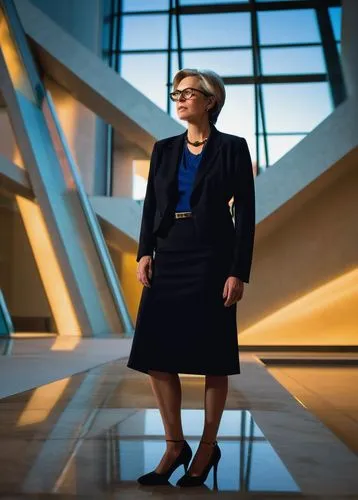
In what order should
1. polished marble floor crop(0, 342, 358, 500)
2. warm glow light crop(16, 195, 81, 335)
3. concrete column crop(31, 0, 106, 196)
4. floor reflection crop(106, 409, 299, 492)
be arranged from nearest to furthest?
polished marble floor crop(0, 342, 358, 500) → floor reflection crop(106, 409, 299, 492) → warm glow light crop(16, 195, 81, 335) → concrete column crop(31, 0, 106, 196)

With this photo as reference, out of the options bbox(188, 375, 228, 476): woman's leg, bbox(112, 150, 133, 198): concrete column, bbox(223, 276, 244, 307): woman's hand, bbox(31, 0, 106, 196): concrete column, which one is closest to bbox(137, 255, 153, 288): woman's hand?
bbox(223, 276, 244, 307): woman's hand

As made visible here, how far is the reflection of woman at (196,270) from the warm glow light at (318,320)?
A: 12.9m

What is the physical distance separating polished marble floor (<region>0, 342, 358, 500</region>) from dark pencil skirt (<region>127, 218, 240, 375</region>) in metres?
0.41

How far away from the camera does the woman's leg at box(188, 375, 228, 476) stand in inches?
81.0

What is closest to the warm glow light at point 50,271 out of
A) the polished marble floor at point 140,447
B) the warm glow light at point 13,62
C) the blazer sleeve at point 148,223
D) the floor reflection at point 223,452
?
the warm glow light at point 13,62

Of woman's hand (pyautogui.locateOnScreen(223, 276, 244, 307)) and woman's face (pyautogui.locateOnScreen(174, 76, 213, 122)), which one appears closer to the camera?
woman's hand (pyautogui.locateOnScreen(223, 276, 244, 307))

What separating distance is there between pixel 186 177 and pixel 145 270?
0.41 meters

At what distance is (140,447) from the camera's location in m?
2.48

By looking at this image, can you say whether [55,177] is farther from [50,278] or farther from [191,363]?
[191,363]

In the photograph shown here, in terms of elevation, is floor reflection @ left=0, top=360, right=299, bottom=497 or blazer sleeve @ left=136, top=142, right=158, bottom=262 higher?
blazer sleeve @ left=136, top=142, right=158, bottom=262

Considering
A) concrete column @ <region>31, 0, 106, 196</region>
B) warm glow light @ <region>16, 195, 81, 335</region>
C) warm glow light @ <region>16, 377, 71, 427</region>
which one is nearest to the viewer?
warm glow light @ <region>16, 377, 71, 427</region>

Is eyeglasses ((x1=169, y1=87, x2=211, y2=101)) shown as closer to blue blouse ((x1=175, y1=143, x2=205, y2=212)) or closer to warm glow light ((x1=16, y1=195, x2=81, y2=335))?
blue blouse ((x1=175, y1=143, x2=205, y2=212))

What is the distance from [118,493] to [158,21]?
69.8 feet

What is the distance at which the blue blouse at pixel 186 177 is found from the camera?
2.22 metres
